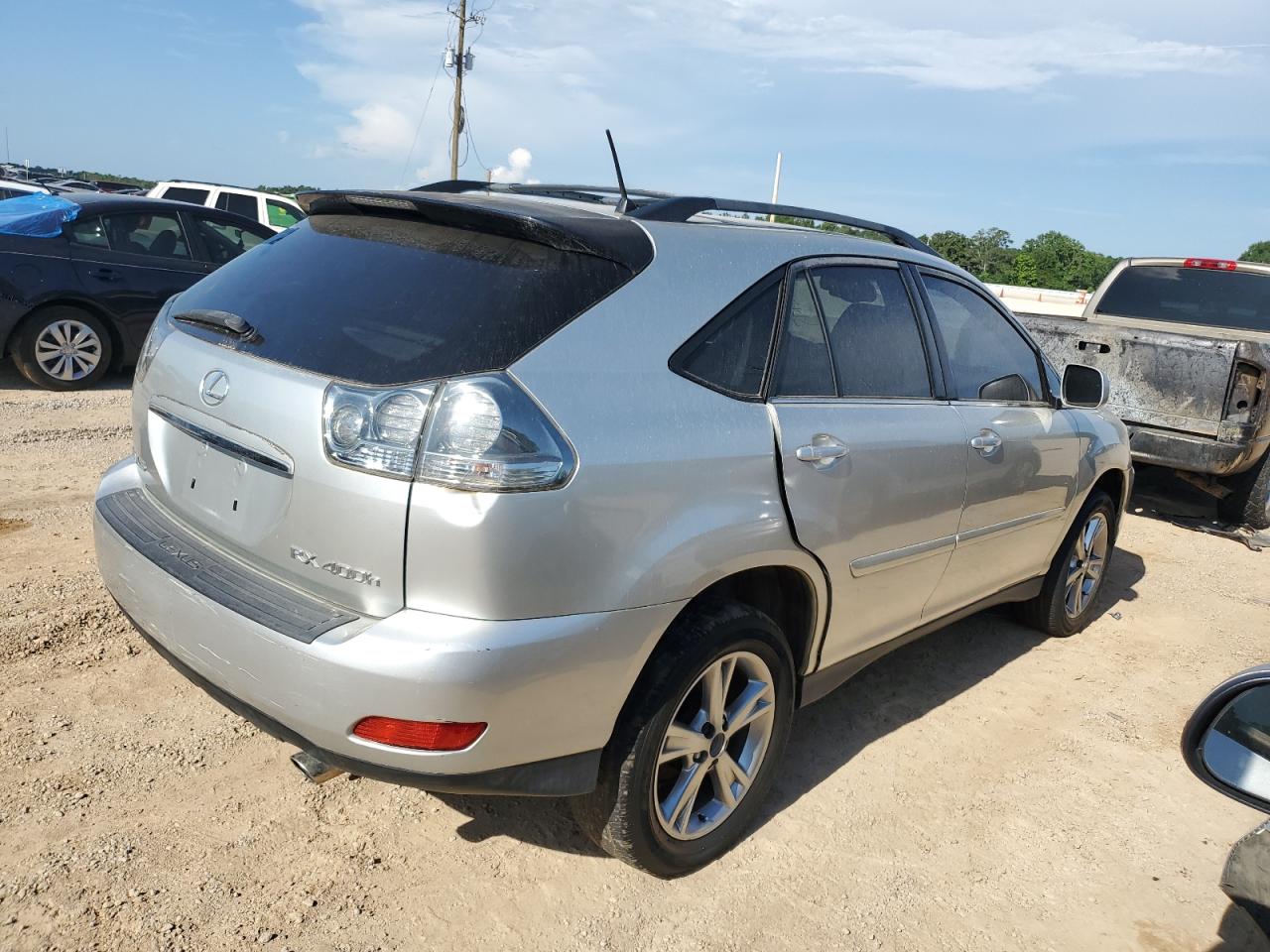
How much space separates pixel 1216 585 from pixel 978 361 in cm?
333

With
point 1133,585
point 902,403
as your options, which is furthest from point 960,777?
point 1133,585

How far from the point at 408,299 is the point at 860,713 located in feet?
8.19

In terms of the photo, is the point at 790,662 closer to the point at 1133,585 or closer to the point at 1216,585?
the point at 1133,585

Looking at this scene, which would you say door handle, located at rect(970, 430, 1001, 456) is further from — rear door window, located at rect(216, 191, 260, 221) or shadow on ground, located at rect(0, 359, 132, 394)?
rear door window, located at rect(216, 191, 260, 221)

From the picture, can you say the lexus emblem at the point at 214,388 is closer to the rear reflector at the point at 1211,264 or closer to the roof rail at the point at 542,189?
the roof rail at the point at 542,189

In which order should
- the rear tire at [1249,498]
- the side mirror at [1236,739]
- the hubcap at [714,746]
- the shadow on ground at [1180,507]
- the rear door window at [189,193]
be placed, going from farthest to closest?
the rear door window at [189,193] → the shadow on ground at [1180,507] → the rear tire at [1249,498] → the hubcap at [714,746] → the side mirror at [1236,739]

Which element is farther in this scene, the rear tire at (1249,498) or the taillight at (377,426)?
the rear tire at (1249,498)

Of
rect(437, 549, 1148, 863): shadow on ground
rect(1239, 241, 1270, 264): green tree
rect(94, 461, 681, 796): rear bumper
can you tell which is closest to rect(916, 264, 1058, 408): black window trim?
rect(437, 549, 1148, 863): shadow on ground

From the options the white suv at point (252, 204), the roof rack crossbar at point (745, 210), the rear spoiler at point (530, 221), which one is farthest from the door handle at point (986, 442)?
the white suv at point (252, 204)

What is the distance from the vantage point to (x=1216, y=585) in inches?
239

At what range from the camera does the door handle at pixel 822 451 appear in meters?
2.75

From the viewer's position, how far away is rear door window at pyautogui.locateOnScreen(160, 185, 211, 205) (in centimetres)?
1456

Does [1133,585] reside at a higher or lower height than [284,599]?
lower

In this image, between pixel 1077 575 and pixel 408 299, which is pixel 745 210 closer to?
pixel 408 299
